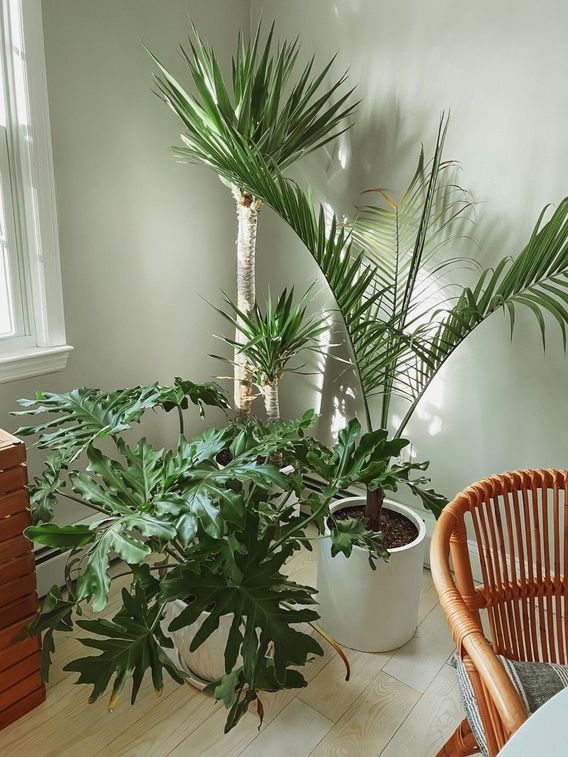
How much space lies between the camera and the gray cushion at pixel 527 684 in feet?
3.24

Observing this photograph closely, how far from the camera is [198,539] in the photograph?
55.6 inches

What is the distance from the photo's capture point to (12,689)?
1.58 m

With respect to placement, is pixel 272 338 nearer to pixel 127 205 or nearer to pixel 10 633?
pixel 127 205

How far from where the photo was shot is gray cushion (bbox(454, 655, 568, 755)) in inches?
38.9

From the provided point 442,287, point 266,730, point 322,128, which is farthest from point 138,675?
point 322,128

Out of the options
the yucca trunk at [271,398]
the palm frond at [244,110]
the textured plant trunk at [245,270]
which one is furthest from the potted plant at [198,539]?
the palm frond at [244,110]

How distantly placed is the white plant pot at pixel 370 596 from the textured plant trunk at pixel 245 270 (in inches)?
24.2

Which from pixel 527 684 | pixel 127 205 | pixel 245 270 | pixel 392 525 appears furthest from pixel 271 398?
pixel 527 684

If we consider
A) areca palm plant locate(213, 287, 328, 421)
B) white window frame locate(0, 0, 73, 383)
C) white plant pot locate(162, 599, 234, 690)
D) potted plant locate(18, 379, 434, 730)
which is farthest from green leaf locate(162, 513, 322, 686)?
white window frame locate(0, 0, 73, 383)

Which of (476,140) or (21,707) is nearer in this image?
(21,707)

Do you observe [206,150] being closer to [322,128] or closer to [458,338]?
[322,128]

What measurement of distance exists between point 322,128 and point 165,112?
0.53 m

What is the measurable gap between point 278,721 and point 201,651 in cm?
27

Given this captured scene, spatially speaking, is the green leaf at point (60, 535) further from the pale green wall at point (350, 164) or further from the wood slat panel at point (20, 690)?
the pale green wall at point (350, 164)
